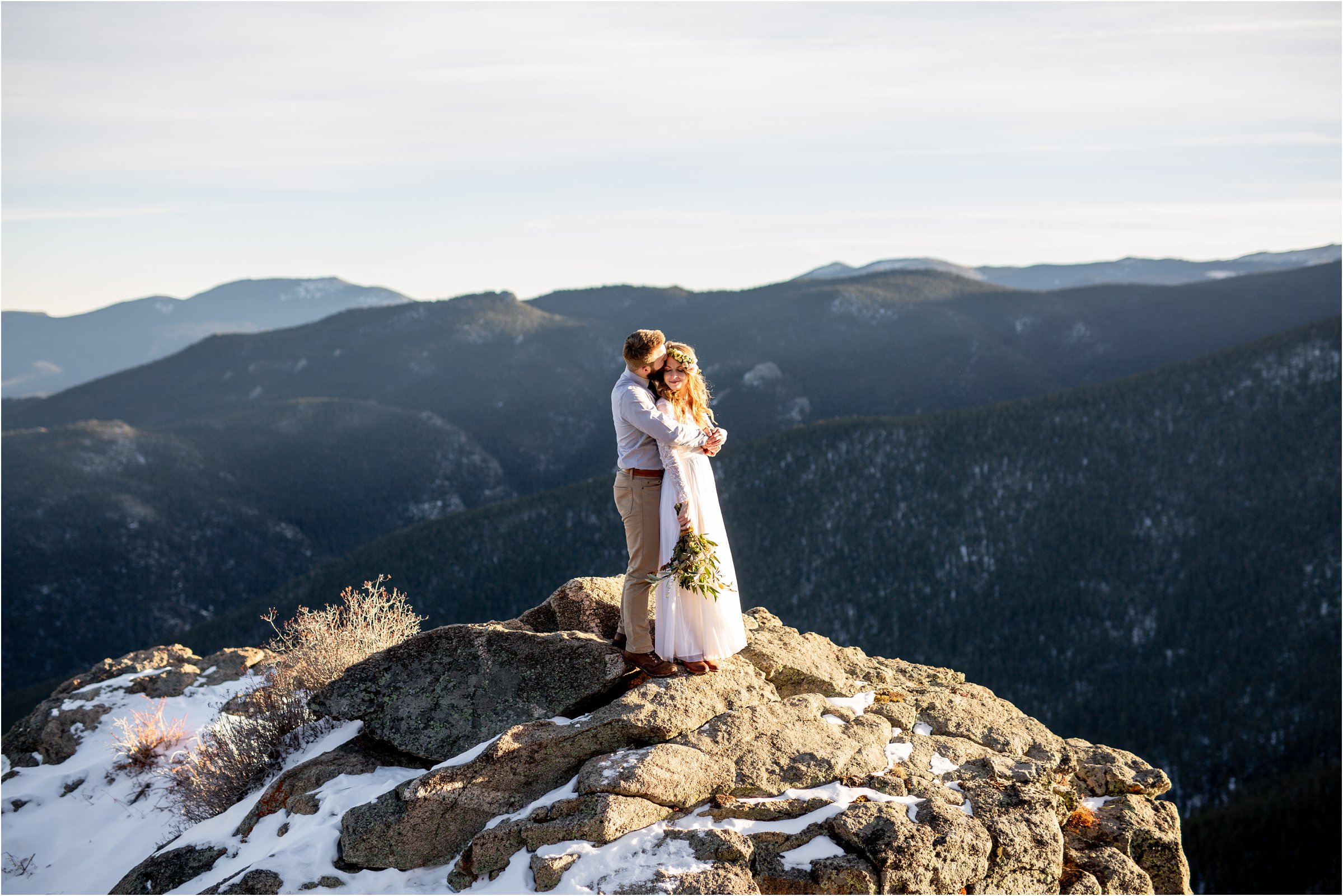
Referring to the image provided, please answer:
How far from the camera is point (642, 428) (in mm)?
9930

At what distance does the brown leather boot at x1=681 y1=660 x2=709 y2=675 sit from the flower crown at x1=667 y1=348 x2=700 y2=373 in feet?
10.6

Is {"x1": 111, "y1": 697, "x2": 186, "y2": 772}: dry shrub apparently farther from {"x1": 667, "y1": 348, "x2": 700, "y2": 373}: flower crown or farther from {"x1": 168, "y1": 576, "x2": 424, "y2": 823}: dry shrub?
{"x1": 667, "y1": 348, "x2": 700, "y2": 373}: flower crown

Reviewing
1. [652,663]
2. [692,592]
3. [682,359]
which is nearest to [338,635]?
[652,663]

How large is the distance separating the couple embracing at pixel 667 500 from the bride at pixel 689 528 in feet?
A: 0.03

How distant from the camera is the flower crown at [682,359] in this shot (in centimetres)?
1022

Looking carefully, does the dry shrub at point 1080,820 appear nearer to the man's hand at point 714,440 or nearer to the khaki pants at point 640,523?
the khaki pants at point 640,523

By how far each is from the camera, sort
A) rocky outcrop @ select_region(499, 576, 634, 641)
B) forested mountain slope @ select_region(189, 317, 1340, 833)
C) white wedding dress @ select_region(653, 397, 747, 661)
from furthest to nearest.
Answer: forested mountain slope @ select_region(189, 317, 1340, 833) → rocky outcrop @ select_region(499, 576, 634, 641) → white wedding dress @ select_region(653, 397, 747, 661)

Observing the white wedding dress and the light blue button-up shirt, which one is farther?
the white wedding dress

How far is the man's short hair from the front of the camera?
9.92 m

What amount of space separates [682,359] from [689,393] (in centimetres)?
41

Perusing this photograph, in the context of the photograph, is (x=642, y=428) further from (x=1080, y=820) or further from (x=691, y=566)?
(x=1080, y=820)

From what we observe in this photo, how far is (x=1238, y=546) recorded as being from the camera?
96.1 metres

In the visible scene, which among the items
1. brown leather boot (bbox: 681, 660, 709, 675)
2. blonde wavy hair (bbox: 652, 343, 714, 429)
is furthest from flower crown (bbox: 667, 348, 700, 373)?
brown leather boot (bbox: 681, 660, 709, 675)

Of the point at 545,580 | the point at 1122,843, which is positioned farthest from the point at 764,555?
the point at 1122,843
